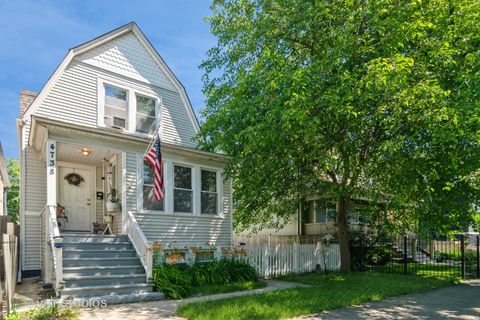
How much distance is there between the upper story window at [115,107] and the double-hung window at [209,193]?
346 cm

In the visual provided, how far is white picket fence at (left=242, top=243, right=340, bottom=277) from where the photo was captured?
13.1 m

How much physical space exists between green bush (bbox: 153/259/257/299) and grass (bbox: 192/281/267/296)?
253 millimetres

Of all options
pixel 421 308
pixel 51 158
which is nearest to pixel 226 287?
pixel 421 308

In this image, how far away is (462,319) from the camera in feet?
24.4

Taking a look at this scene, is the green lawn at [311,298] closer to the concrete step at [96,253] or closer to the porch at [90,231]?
the porch at [90,231]

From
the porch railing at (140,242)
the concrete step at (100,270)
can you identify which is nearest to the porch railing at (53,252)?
the concrete step at (100,270)

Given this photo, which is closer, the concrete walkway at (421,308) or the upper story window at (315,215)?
the concrete walkway at (421,308)

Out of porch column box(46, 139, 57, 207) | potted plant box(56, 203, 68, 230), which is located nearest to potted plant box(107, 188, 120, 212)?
potted plant box(56, 203, 68, 230)

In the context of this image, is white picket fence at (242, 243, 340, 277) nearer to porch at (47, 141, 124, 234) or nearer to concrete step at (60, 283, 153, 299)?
concrete step at (60, 283, 153, 299)

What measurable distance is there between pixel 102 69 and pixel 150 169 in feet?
14.1

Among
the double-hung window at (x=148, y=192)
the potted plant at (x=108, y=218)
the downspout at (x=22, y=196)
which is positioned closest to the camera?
the downspout at (x=22, y=196)

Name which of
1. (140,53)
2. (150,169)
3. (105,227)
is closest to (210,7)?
(140,53)

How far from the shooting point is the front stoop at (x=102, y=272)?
8.51m

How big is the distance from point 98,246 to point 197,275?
2729 millimetres
